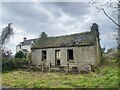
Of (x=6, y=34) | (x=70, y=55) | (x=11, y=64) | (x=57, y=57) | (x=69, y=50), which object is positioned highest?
(x=6, y=34)

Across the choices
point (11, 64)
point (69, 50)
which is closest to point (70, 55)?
point (69, 50)

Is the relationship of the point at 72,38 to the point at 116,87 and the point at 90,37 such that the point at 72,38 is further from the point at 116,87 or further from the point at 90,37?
the point at 116,87

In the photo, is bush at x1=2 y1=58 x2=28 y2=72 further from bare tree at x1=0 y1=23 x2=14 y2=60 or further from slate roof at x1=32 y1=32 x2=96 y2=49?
bare tree at x1=0 y1=23 x2=14 y2=60

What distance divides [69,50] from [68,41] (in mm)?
1186

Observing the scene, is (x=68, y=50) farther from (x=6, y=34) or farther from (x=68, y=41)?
(x=6, y=34)

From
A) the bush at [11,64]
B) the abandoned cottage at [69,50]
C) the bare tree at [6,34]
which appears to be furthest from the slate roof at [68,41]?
the bare tree at [6,34]

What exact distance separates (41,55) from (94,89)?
15839mm

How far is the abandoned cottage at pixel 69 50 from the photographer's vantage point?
22859 mm

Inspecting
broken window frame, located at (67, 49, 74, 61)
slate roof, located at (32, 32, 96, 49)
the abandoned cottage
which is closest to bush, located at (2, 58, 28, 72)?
the abandoned cottage

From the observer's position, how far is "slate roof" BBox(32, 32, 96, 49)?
921 inches

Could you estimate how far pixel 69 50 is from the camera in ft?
79.8

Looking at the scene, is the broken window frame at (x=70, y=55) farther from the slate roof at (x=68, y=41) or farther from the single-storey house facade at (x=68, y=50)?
the slate roof at (x=68, y=41)

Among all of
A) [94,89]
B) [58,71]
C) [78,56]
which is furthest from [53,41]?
[94,89]

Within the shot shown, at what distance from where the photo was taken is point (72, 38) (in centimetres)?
2520
